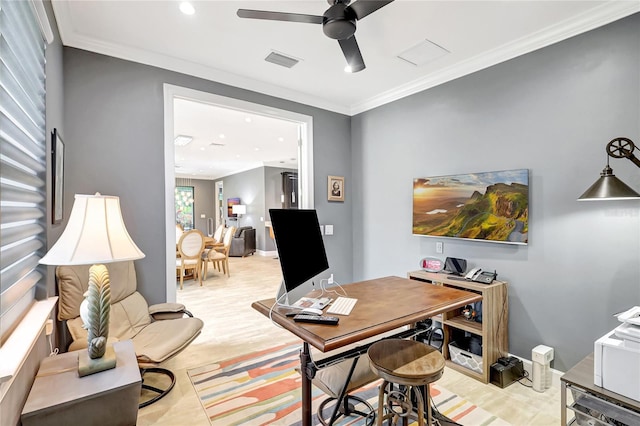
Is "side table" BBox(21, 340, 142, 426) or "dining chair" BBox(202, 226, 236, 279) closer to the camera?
"side table" BBox(21, 340, 142, 426)

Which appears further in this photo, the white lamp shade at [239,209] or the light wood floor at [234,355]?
the white lamp shade at [239,209]

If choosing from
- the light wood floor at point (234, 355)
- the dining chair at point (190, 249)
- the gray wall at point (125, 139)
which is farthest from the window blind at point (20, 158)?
the dining chair at point (190, 249)

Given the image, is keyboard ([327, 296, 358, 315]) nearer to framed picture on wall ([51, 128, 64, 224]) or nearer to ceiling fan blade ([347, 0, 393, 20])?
ceiling fan blade ([347, 0, 393, 20])

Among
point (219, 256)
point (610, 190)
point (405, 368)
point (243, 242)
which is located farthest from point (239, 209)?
point (610, 190)

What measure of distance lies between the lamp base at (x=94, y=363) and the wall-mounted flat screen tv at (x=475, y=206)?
2.81 m

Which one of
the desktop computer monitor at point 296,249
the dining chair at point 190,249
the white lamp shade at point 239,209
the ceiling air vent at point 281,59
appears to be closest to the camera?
the desktop computer monitor at point 296,249

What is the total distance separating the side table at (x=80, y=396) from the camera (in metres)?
1.23

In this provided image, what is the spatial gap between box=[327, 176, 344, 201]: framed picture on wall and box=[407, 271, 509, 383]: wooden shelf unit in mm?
1722

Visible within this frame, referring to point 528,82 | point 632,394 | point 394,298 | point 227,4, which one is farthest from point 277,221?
point 528,82

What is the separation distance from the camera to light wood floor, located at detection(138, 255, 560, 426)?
6.55ft

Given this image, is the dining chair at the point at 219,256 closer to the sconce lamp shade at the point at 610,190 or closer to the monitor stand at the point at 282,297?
the monitor stand at the point at 282,297

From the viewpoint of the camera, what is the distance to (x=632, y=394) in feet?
4.51

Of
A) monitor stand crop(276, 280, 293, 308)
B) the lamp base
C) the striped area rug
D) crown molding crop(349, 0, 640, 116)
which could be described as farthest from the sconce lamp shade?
the lamp base

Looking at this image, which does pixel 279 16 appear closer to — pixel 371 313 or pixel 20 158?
pixel 20 158
